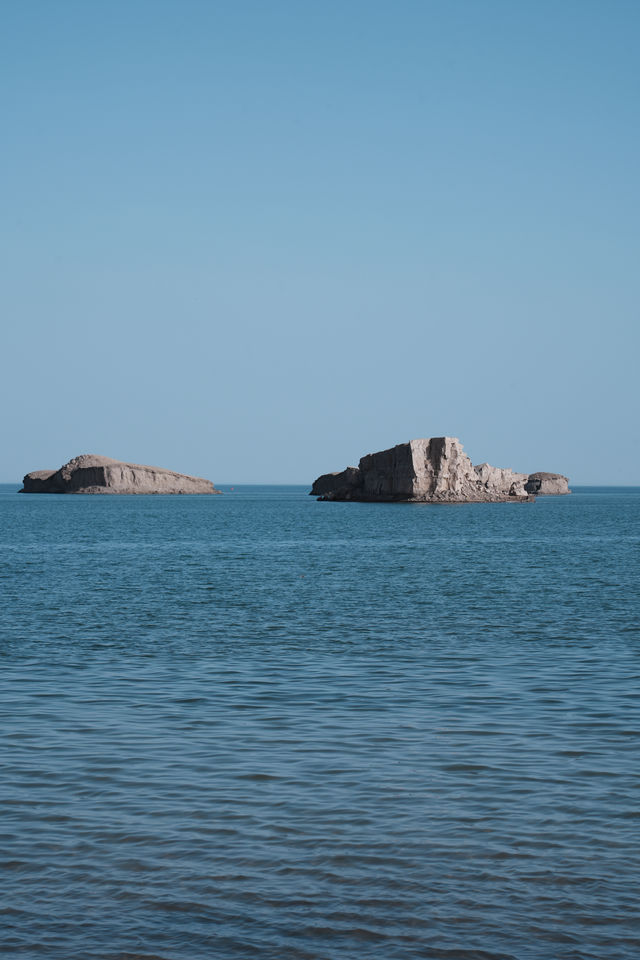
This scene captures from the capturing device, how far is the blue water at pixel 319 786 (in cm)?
846

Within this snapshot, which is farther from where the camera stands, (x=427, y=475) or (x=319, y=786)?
(x=427, y=475)

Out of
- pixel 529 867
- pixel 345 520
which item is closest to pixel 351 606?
pixel 529 867

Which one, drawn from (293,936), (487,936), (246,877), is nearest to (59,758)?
(246,877)

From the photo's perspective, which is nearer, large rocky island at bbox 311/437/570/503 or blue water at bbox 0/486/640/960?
blue water at bbox 0/486/640/960

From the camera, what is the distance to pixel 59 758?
13.7 m

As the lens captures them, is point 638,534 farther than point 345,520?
No

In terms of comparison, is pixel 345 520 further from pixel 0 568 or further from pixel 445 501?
pixel 0 568

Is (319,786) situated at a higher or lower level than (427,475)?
lower

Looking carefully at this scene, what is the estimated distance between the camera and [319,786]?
12406 mm

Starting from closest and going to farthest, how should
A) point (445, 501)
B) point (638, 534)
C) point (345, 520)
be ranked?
1. point (638, 534)
2. point (345, 520)
3. point (445, 501)

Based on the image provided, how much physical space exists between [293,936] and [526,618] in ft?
79.2

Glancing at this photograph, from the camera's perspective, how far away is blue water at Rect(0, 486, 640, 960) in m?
8.46

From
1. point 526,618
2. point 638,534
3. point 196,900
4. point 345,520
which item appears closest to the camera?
point 196,900

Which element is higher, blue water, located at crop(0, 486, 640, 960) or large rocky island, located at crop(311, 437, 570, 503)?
large rocky island, located at crop(311, 437, 570, 503)
